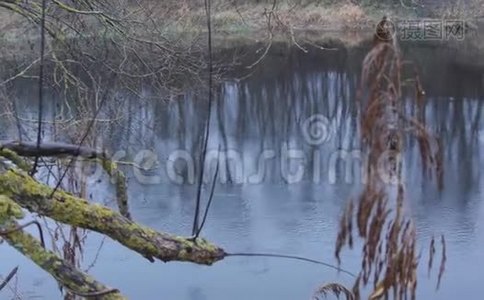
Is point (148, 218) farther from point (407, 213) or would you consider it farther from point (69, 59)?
point (407, 213)

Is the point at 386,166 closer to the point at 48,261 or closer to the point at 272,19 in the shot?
the point at 48,261

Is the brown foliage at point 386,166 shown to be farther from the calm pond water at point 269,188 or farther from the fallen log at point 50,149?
the calm pond water at point 269,188

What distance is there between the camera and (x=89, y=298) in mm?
1216

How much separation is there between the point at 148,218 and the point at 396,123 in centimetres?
558

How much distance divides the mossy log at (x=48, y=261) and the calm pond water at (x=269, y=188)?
1.92 metres

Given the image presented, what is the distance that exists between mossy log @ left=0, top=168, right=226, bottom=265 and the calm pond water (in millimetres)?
1787

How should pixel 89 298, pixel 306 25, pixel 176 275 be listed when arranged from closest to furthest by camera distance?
1. pixel 89 298
2. pixel 176 275
3. pixel 306 25

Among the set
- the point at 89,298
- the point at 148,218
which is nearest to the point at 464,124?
the point at 148,218

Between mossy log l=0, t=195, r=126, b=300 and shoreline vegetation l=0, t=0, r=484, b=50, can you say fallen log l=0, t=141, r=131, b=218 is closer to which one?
mossy log l=0, t=195, r=126, b=300

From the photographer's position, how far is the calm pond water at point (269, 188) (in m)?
5.22

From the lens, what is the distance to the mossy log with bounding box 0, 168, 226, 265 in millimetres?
1291

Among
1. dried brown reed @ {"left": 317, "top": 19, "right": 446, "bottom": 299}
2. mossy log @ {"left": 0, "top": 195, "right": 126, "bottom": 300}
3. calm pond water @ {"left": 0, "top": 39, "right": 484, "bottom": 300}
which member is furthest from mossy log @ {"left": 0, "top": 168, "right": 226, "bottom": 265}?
calm pond water @ {"left": 0, "top": 39, "right": 484, "bottom": 300}

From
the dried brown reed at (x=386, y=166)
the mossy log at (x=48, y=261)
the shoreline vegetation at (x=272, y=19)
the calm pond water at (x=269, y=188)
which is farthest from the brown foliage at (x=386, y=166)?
the calm pond water at (x=269, y=188)

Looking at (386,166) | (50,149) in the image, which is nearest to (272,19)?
(50,149)
